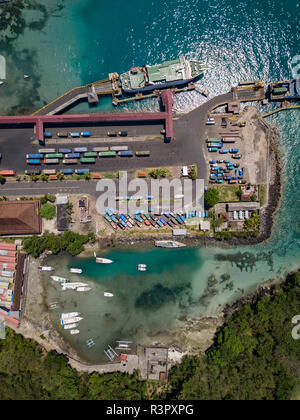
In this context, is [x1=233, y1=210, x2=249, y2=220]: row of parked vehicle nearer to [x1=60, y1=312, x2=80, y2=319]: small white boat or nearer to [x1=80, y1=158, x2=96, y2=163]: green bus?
[x1=80, y1=158, x2=96, y2=163]: green bus

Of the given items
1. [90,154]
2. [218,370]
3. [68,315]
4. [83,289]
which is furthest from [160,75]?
[218,370]

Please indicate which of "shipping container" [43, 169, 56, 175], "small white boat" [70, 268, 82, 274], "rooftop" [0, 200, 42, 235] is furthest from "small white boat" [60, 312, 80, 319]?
"shipping container" [43, 169, 56, 175]

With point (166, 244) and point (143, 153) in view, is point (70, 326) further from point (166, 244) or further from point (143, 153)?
point (143, 153)

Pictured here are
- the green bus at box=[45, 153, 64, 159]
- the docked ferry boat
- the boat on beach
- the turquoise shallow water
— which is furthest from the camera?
the turquoise shallow water

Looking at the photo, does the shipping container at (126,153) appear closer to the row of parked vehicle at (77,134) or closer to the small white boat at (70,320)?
the row of parked vehicle at (77,134)

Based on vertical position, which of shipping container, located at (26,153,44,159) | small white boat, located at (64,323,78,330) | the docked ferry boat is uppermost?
the docked ferry boat

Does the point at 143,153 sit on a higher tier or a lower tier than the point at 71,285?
higher
